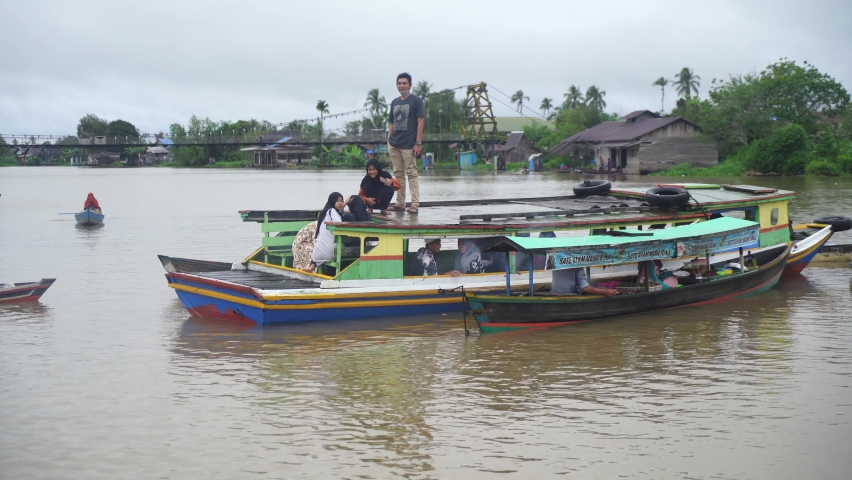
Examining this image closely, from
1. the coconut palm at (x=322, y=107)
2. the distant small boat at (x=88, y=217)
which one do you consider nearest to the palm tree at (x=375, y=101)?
the coconut palm at (x=322, y=107)

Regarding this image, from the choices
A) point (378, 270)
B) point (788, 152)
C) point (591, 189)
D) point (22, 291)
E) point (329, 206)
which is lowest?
point (22, 291)

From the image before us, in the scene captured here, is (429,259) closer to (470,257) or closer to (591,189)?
(470,257)

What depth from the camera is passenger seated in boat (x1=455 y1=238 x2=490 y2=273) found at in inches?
490

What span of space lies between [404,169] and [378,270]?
262 cm

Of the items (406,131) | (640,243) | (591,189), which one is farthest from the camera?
(591,189)

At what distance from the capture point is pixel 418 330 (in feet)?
38.2

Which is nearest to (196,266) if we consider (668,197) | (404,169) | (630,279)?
(404,169)

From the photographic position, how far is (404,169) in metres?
14.0

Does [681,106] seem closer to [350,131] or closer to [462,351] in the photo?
[350,131]

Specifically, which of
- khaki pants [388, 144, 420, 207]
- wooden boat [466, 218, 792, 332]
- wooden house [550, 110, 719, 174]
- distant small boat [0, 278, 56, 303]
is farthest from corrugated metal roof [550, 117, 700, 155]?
distant small boat [0, 278, 56, 303]

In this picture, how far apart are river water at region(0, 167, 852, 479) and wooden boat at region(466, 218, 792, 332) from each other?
0.23 m

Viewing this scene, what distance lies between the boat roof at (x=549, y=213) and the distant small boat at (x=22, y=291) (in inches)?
140

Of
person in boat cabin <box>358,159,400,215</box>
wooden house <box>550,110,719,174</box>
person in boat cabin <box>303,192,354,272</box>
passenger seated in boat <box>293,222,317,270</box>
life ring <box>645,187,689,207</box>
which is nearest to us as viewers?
person in boat cabin <box>303,192,354,272</box>

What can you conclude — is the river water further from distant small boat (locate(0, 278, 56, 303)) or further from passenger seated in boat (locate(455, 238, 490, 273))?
passenger seated in boat (locate(455, 238, 490, 273))
